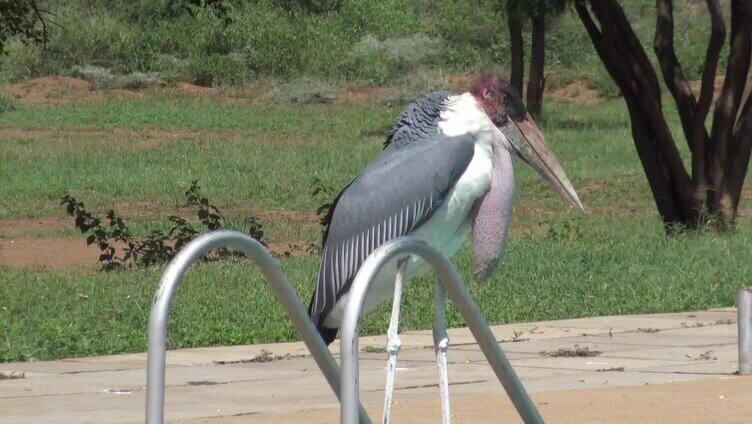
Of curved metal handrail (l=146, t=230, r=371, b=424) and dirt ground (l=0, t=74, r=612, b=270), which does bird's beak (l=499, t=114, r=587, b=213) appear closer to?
curved metal handrail (l=146, t=230, r=371, b=424)

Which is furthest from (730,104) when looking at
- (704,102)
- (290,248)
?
(290,248)

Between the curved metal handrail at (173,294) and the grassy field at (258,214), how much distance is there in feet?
12.9

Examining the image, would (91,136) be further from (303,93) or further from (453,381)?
(453,381)

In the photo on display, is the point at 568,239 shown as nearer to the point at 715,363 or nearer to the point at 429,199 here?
the point at 715,363

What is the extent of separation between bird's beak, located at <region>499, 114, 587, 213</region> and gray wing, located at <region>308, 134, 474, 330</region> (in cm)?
21

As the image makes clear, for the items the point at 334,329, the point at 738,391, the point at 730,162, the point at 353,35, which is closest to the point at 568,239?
the point at 730,162

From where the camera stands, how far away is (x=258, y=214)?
62.1 ft

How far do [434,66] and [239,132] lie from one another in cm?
1226

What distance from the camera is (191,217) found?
18516 millimetres

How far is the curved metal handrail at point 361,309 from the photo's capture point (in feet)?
12.8

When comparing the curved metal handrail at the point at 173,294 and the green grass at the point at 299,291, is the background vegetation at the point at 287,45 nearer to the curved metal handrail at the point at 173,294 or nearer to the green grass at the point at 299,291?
the green grass at the point at 299,291

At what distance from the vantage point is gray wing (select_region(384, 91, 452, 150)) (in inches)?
221

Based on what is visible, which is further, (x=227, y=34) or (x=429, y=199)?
(x=227, y=34)

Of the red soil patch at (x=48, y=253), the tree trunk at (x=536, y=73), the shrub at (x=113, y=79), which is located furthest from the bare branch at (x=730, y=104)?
the shrub at (x=113, y=79)
